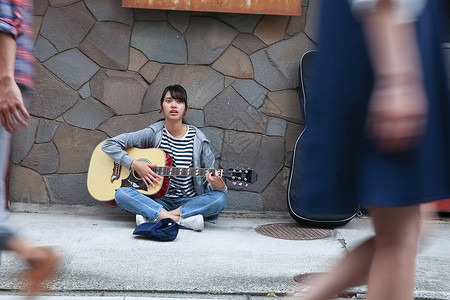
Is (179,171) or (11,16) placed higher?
(11,16)

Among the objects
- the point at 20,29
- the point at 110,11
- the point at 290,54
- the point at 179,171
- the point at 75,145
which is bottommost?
the point at 179,171

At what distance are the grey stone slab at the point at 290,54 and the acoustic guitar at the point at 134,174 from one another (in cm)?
97

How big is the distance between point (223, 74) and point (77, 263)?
220 centimetres

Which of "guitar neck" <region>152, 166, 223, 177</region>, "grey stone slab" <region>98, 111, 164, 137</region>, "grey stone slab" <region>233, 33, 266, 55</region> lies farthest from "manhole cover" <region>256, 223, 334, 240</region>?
"grey stone slab" <region>233, 33, 266, 55</region>

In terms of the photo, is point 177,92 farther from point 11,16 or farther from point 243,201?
point 11,16

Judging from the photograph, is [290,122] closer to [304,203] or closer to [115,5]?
[115,5]

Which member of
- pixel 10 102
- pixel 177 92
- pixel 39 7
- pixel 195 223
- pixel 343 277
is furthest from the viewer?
pixel 39 7

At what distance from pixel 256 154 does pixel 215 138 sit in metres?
0.36

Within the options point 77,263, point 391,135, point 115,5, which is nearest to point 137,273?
point 77,263

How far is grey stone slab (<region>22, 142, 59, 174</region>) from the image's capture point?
14.6ft

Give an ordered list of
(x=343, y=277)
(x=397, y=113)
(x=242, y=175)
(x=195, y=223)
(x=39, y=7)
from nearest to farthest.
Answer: (x=397, y=113) → (x=343, y=277) → (x=195, y=223) → (x=242, y=175) → (x=39, y=7)

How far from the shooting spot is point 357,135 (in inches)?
45.9

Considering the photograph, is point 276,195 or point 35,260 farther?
point 276,195

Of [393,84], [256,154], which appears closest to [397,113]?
[393,84]
